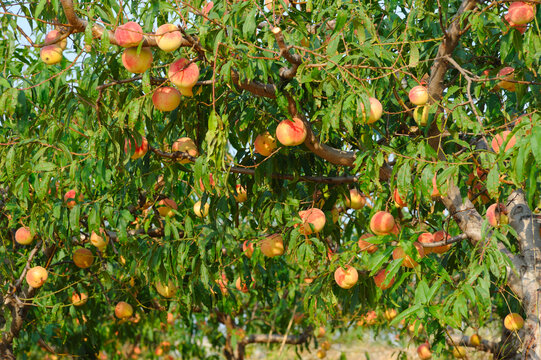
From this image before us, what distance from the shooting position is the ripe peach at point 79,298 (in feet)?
12.8

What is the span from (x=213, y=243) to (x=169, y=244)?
202mm

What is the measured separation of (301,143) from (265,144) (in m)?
0.20

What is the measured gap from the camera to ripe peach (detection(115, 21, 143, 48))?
7.06 feet

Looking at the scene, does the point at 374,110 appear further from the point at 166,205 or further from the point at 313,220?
the point at 166,205

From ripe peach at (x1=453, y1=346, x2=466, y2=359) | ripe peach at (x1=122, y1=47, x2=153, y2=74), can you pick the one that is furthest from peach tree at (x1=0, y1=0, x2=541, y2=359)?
ripe peach at (x1=453, y1=346, x2=466, y2=359)

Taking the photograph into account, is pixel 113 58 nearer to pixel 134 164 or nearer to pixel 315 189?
pixel 134 164

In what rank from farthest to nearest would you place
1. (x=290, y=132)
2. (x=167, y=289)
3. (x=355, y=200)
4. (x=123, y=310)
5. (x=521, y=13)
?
(x=123, y=310), (x=167, y=289), (x=355, y=200), (x=290, y=132), (x=521, y=13)

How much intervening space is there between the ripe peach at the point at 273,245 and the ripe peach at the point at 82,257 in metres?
1.36

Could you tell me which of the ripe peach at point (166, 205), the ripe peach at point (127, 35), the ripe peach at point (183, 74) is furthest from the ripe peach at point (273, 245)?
the ripe peach at point (127, 35)

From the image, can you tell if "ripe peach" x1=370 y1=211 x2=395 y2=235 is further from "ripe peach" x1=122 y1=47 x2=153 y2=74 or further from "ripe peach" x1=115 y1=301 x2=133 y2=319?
"ripe peach" x1=115 y1=301 x2=133 y2=319

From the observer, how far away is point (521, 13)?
236 cm

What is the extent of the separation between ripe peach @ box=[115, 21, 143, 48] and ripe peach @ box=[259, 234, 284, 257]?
111 centimetres

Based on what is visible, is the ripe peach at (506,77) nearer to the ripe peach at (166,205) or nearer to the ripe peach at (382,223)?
the ripe peach at (382,223)

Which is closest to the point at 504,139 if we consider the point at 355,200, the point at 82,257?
the point at 355,200
